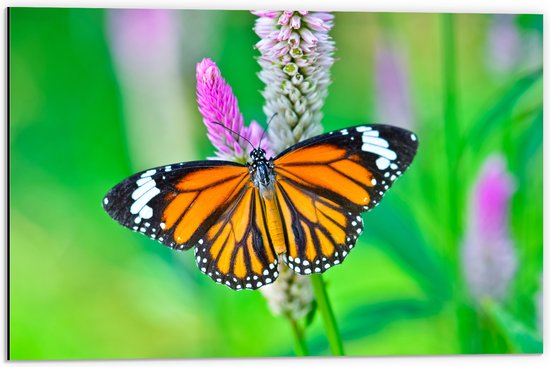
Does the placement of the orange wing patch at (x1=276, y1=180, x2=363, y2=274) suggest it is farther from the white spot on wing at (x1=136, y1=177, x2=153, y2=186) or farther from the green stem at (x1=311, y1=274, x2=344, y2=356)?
the white spot on wing at (x1=136, y1=177, x2=153, y2=186)

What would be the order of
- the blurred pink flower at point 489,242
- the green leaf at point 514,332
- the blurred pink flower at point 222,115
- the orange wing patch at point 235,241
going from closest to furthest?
the blurred pink flower at point 222,115 < the orange wing patch at point 235,241 < the green leaf at point 514,332 < the blurred pink flower at point 489,242

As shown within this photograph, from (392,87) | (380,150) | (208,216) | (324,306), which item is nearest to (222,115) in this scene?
(208,216)

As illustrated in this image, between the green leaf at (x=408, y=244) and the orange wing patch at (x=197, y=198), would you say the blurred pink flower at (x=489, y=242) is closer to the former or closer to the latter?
the green leaf at (x=408, y=244)

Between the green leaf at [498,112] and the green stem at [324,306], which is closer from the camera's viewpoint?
the green stem at [324,306]

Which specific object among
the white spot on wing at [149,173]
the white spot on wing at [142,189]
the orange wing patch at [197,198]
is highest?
the white spot on wing at [149,173]

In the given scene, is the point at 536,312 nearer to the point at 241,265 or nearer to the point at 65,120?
the point at 241,265

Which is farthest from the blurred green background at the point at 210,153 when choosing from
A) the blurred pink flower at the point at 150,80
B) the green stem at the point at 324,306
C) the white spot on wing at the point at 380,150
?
the white spot on wing at the point at 380,150

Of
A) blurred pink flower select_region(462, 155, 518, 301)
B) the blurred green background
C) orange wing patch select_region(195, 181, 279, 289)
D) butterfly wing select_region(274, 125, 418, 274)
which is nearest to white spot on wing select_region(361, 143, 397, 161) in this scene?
butterfly wing select_region(274, 125, 418, 274)
